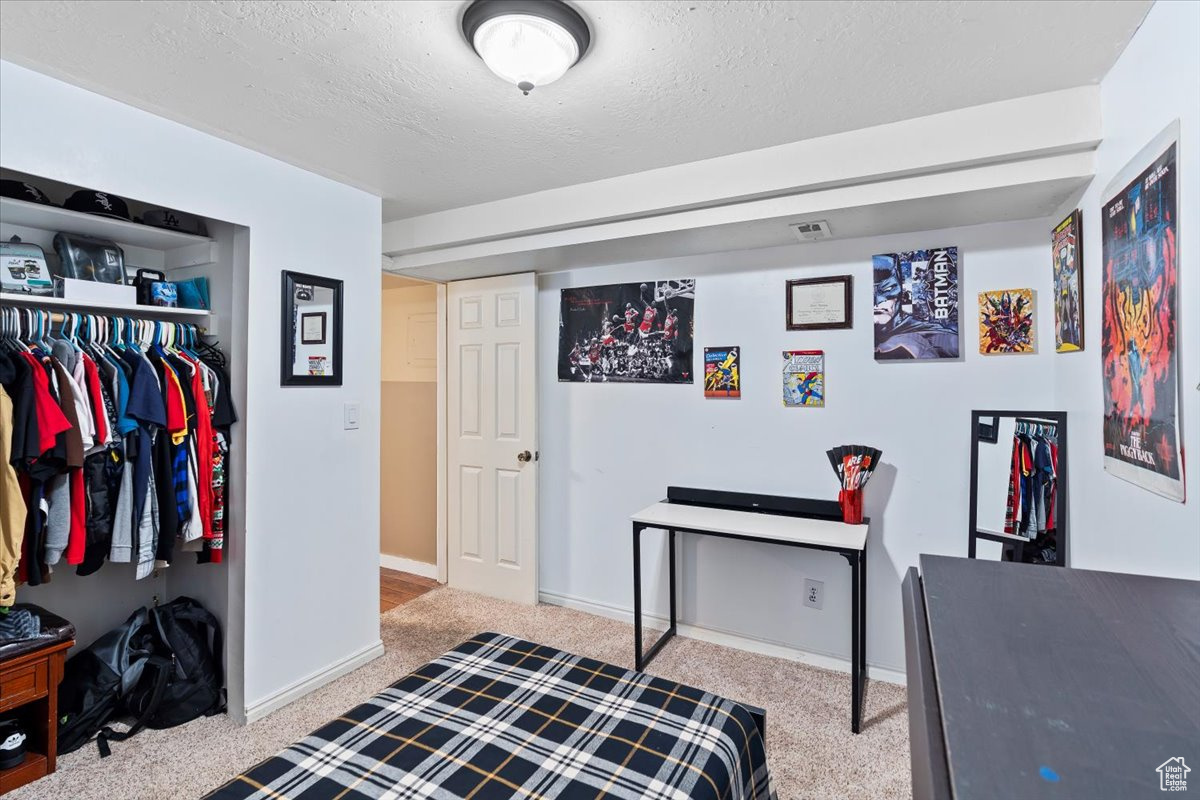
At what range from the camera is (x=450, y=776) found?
126 cm

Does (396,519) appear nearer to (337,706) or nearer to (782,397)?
(337,706)

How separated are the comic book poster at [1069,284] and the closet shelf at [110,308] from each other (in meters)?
3.33

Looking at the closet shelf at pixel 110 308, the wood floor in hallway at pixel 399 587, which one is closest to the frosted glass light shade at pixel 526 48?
the closet shelf at pixel 110 308

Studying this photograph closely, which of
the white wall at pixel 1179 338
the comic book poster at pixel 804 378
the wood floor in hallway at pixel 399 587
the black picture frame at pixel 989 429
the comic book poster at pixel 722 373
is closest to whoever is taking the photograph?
the white wall at pixel 1179 338

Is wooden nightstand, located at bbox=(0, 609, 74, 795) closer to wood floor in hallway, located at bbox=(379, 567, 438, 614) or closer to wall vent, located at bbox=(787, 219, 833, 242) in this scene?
wood floor in hallway, located at bbox=(379, 567, 438, 614)

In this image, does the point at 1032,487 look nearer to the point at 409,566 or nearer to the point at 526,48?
the point at 526,48

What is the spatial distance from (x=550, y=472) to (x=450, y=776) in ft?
7.99

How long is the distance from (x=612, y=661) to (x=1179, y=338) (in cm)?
248

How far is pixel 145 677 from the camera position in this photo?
234 centimetres

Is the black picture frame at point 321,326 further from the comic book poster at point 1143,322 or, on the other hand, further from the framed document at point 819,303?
the comic book poster at point 1143,322

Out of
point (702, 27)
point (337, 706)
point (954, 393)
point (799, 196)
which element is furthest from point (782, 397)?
point (337, 706)

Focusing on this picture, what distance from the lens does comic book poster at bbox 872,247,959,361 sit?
2562 mm

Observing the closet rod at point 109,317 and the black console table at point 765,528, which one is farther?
the black console table at point 765,528

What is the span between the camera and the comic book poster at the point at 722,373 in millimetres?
3068
